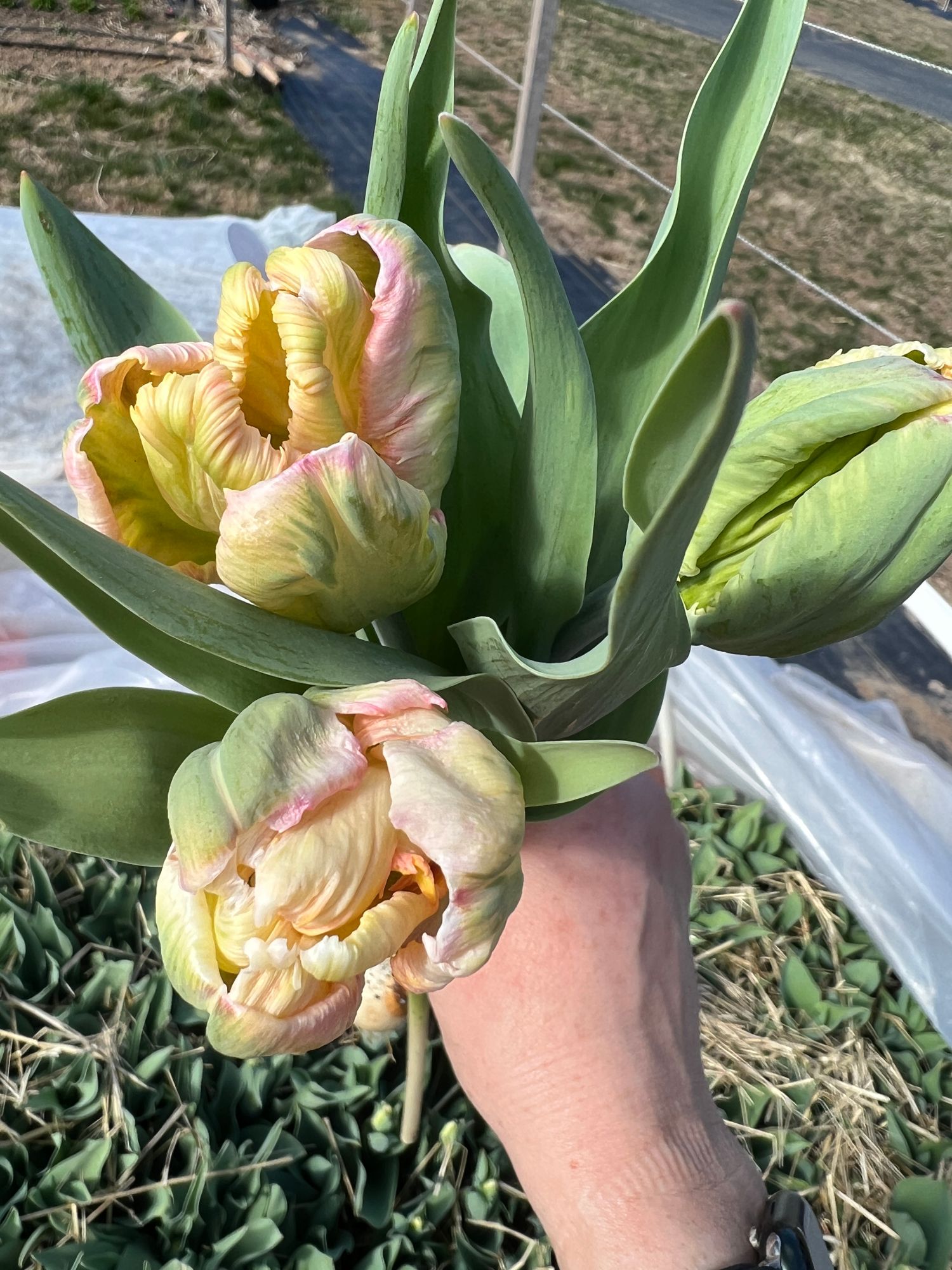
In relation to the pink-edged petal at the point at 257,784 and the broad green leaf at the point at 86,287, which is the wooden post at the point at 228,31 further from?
the pink-edged petal at the point at 257,784

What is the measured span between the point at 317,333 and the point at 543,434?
94 mm

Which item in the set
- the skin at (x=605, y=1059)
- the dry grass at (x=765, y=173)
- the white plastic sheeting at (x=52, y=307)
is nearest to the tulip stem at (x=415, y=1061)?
the skin at (x=605, y=1059)

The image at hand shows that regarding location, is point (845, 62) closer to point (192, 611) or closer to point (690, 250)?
point (690, 250)

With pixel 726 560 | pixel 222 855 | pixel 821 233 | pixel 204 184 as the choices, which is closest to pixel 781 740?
pixel 726 560

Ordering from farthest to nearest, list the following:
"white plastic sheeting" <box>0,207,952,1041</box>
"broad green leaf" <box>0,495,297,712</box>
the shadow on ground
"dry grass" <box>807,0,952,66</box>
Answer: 1. "dry grass" <box>807,0,952,66</box>
2. the shadow on ground
3. "white plastic sheeting" <box>0,207,952,1041</box>
4. "broad green leaf" <box>0,495,297,712</box>

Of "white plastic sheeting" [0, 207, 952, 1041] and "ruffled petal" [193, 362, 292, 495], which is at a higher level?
"ruffled petal" [193, 362, 292, 495]

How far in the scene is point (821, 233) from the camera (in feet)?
10.9

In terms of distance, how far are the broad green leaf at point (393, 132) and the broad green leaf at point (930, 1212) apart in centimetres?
80

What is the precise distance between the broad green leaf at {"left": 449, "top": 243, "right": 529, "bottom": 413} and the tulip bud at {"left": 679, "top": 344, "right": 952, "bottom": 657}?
119mm

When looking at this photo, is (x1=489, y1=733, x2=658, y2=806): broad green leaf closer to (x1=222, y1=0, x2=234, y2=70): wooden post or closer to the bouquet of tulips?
the bouquet of tulips

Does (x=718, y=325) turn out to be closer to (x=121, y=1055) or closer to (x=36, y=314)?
(x=121, y=1055)

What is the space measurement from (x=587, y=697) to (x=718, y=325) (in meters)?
0.13

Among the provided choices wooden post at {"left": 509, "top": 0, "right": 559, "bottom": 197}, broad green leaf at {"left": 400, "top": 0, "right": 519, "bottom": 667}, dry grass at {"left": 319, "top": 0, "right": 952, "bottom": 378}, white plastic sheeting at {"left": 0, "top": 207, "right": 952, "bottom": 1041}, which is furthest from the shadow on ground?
broad green leaf at {"left": 400, "top": 0, "right": 519, "bottom": 667}

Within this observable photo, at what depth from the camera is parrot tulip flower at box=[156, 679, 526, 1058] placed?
219 mm
